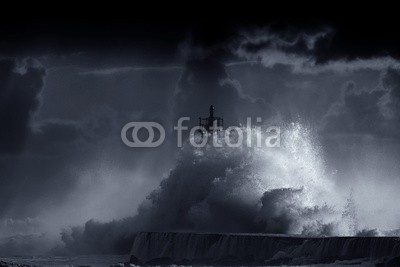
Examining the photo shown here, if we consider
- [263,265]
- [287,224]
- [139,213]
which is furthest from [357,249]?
[139,213]

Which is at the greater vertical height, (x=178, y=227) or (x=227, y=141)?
(x=227, y=141)

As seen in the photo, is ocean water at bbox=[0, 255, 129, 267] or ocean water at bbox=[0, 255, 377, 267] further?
ocean water at bbox=[0, 255, 129, 267]

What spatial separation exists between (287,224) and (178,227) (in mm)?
13683

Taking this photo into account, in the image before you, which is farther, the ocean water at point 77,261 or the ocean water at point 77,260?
the ocean water at point 77,260

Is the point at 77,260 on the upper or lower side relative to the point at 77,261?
upper

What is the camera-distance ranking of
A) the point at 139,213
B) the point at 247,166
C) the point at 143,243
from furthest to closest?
the point at 139,213
the point at 247,166
the point at 143,243

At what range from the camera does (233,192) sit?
12988cm

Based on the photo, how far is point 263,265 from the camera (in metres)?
109

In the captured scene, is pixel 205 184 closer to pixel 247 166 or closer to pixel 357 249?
pixel 247 166

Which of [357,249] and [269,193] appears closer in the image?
[357,249]

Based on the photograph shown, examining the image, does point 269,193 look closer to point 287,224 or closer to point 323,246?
point 287,224

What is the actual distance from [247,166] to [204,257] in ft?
64.2

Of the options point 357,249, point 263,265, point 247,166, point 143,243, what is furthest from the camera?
point 247,166

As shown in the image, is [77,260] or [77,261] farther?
[77,260]
